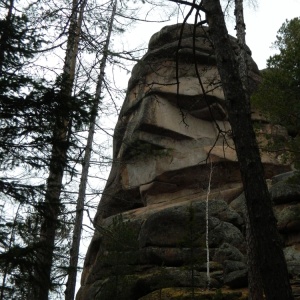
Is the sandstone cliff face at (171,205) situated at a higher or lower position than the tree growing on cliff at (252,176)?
higher

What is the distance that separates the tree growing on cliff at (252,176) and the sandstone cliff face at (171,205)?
5867mm

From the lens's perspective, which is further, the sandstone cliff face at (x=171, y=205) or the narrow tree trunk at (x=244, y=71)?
the sandstone cliff face at (x=171, y=205)

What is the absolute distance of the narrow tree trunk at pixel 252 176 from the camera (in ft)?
13.7

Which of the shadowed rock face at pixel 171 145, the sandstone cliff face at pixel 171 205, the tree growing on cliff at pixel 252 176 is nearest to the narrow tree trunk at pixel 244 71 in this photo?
the sandstone cliff face at pixel 171 205

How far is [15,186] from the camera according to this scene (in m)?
6.31

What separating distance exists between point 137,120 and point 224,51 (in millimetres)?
17447

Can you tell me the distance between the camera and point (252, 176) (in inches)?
181

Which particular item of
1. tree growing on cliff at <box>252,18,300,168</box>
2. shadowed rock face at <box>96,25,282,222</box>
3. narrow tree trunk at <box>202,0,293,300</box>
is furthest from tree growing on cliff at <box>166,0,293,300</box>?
shadowed rock face at <box>96,25,282,222</box>

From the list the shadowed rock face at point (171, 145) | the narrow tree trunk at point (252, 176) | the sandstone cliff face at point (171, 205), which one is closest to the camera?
the narrow tree trunk at point (252, 176)

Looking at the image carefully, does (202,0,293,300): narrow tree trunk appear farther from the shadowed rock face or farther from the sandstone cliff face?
the shadowed rock face

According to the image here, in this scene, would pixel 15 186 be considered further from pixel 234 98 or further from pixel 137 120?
pixel 137 120

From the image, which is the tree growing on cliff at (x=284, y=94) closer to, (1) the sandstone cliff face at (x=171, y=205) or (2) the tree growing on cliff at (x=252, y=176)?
(1) the sandstone cliff face at (x=171, y=205)

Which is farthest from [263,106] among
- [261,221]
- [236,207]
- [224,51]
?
[261,221]

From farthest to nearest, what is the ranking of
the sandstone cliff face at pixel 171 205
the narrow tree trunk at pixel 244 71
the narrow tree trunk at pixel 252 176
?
the sandstone cliff face at pixel 171 205 < the narrow tree trunk at pixel 244 71 < the narrow tree trunk at pixel 252 176
